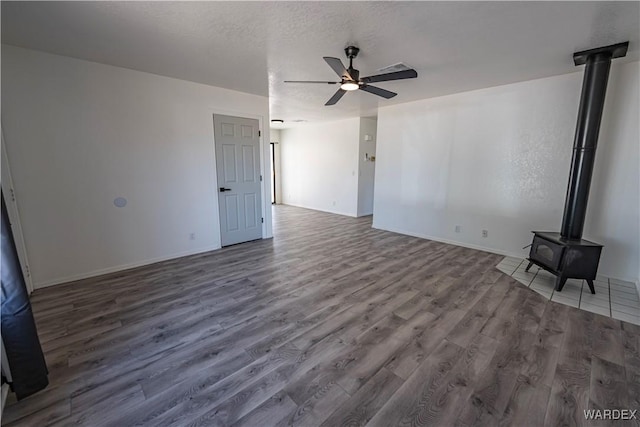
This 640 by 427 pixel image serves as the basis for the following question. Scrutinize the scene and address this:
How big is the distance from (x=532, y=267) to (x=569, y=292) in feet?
2.63

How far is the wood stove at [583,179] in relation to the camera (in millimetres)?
2828

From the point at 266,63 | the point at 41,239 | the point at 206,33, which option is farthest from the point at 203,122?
the point at 41,239

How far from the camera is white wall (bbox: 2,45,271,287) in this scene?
2.91 meters

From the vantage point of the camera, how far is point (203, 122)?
13.5ft

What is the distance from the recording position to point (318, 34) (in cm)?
245

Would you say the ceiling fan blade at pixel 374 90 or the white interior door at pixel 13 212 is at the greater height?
the ceiling fan blade at pixel 374 90

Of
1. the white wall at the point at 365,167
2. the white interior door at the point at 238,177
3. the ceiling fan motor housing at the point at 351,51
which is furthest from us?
the white wall at the point at 365,167

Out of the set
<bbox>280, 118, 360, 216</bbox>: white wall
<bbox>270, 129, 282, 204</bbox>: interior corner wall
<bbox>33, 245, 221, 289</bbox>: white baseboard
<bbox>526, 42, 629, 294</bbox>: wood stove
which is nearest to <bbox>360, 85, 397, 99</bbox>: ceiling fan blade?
<bbox>526, 42, 629, 294</bbox>: wood stove

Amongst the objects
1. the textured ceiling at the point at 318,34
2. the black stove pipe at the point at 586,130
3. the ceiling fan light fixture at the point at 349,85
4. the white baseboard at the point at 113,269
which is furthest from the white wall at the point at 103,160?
the black stove pipe at the point at 586,130

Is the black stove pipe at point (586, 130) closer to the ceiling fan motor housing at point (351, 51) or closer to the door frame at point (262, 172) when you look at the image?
the ceiling fan motor housing at point (351, 51)

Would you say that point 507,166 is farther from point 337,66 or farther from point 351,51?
point 337,66

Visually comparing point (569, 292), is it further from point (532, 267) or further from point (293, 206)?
point (293, 206)

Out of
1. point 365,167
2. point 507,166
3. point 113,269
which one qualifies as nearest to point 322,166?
point 365,167

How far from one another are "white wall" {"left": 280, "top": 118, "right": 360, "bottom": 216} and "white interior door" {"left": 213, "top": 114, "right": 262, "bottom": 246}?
3040 mm
